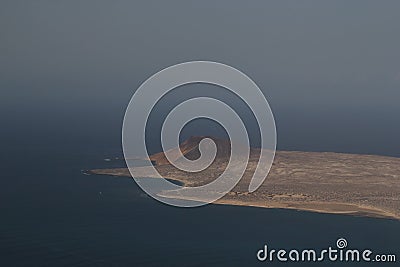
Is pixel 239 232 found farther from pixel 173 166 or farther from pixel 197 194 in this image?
pixel 173 166

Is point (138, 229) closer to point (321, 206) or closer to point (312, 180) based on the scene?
point (321, 206)

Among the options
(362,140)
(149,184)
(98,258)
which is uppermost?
(362,140)

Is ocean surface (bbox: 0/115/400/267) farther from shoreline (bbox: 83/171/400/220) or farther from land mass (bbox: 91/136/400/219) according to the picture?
land mass (bbox: 91/136/400/219)

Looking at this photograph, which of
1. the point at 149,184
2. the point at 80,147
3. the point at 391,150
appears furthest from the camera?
the point at 391,150

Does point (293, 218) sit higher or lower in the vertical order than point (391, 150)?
lower

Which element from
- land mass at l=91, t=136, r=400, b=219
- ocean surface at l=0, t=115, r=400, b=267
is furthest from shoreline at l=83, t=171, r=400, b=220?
ocean surface at l=0, t=115, r=400, b=267

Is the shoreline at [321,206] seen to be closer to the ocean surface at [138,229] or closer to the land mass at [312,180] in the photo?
the land mass at [312,180]

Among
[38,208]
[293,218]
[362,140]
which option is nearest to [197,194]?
[293,218]

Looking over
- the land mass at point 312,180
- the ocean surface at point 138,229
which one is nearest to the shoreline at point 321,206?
the land mass at point 312,180

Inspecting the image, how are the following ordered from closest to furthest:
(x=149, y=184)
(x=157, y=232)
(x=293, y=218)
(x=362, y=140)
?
(x=157, y=232) → (x=293, y=218) → (x=149, y=184) → (x=362, y=140)
